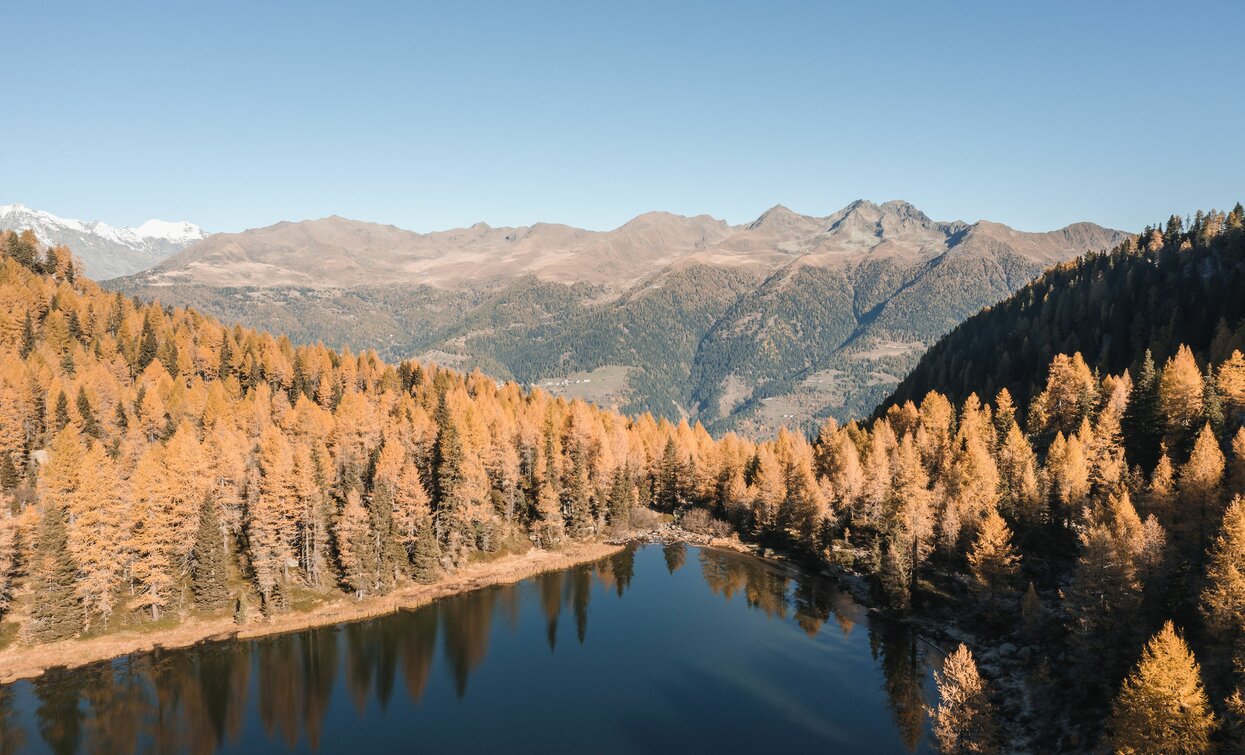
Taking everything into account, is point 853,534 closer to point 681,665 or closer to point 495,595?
point 681,665

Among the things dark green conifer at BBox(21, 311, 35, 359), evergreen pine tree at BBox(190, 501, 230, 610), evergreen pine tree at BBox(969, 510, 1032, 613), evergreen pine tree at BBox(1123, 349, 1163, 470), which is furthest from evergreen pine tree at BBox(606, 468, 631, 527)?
dark green conifer at BBox(21, 311, 35, 359)

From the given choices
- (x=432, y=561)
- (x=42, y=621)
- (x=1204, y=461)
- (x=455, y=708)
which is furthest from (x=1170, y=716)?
(x=42, y=621)

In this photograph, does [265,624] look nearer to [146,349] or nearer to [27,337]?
[146,349]


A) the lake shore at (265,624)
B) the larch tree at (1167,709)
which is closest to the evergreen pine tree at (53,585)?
the lake shore at (265,624)

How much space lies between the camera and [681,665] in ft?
253

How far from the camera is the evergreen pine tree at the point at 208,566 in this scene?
82312 mm

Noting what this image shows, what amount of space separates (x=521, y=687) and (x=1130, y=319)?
165 metres

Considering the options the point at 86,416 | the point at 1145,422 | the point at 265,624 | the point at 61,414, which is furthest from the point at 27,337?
the point at 1145,422

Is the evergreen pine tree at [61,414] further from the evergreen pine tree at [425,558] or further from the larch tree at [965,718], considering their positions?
the larch tree at [965,718]

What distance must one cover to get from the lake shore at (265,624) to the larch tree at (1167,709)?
7623 centimetres

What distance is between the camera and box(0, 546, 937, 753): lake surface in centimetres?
6012

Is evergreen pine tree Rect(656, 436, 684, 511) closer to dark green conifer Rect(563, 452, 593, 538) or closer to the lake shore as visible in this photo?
dark green conifer Rect(563, 452, 593, 538)

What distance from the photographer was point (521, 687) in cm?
7150

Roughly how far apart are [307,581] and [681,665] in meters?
51.2
